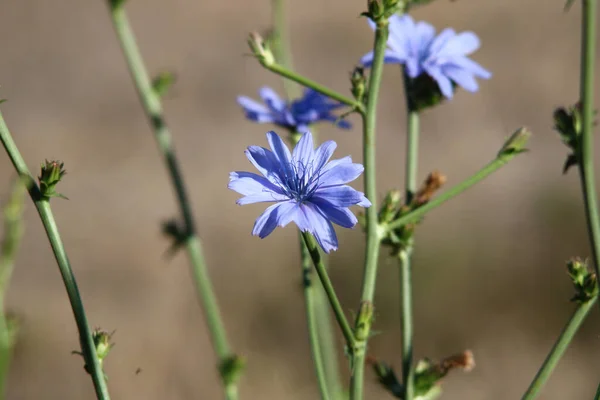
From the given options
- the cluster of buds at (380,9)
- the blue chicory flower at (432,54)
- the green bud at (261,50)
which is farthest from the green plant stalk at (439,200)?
the green bud at (261,50)

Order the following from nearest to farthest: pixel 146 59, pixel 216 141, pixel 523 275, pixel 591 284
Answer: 1. pixel 591 284
2. pixel 523 275
3. pixel 216 141
4. pixel 146 59

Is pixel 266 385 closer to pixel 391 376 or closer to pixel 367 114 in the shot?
pixel 391 376

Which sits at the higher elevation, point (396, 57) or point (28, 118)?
point (28, 118)

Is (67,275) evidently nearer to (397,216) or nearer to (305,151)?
(305,151)

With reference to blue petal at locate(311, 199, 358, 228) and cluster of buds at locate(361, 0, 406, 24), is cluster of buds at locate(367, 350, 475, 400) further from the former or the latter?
cluster of buds at locate(361, 0, 406, 24)

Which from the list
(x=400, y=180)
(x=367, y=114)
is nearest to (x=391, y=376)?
(x=367, y=114)

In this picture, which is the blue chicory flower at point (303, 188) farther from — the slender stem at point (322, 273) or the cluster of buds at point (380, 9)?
the cluster of buds at point (380, 9)
